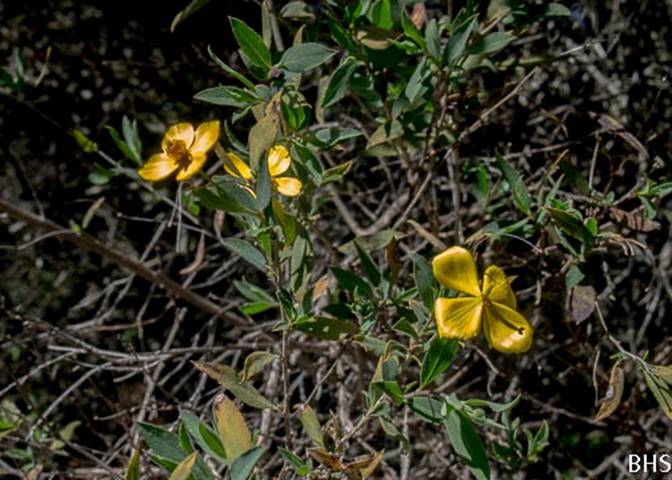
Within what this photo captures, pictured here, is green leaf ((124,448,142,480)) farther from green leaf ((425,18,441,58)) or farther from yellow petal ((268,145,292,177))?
green leaf ((425,18,441,58))

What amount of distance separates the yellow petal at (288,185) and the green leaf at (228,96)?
0.36 ft

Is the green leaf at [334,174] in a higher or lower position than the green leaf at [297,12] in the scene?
lower

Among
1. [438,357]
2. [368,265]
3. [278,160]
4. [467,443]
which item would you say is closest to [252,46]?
[278,160]

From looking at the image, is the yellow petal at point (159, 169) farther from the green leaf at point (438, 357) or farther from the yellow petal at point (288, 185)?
the green leaf at point (438, 357)

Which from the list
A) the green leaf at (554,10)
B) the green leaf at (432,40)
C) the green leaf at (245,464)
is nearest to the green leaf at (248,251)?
the green leaf at (245,464)

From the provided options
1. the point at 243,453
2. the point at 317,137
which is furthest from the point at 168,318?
the point at 243,453

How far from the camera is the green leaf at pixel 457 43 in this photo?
112cm

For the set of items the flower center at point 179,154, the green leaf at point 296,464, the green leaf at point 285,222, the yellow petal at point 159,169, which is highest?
the flower center at point 179,154

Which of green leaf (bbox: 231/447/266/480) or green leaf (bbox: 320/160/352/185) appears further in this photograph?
green leaf (bbox: 320/160/352/185)

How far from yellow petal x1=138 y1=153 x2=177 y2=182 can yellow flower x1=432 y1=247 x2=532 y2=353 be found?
1.18 ft

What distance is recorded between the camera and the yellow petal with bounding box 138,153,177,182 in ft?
3.40

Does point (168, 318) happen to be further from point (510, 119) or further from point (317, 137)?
point (317, 137)

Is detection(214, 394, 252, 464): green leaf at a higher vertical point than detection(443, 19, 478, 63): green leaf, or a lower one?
lower

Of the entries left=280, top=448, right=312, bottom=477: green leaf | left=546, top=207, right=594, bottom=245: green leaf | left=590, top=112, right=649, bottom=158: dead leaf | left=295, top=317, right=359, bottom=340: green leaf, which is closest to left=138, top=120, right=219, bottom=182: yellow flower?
left=295, top=317, right=359, bottom=340: green leaf
